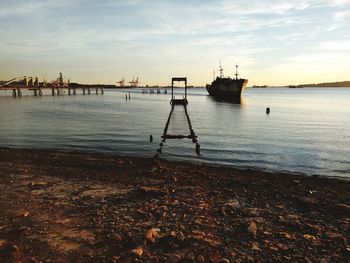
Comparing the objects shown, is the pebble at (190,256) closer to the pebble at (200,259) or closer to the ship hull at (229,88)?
the pebble at (200,259)

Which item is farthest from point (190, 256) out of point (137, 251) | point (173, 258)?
point (137, 251)

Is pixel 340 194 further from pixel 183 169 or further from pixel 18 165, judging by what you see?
pixel 18 165

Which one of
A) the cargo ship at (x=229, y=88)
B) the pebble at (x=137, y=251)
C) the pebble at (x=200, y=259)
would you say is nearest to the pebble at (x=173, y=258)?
the pebble at (x=200, y=259)

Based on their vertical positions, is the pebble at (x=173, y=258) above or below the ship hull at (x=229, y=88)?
below

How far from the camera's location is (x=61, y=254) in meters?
7.15

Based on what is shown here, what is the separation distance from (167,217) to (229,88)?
4693 inches

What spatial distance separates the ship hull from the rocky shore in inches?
4116

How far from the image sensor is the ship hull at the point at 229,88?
116688 millimetres

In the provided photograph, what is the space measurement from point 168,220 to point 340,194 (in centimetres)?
822

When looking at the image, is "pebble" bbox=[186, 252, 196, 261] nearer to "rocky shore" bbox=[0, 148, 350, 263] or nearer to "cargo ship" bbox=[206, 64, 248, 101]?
"rocky shore" bbox=[0, 148, 350, 263]

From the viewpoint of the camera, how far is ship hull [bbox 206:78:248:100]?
11669 cm

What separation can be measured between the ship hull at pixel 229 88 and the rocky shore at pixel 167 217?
10456cm

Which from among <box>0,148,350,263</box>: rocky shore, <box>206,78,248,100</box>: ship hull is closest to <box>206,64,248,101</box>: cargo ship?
<box>206,78,248,100</box>: ship hull

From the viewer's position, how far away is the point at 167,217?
945cm
